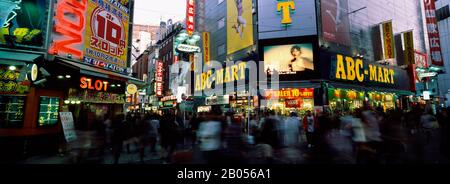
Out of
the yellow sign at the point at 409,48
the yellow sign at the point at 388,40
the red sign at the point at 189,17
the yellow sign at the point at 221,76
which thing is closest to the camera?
the yellow sign at the point at 221,76

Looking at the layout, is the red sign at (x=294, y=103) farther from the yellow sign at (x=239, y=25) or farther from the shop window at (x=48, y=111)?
the shop window at (x=48, y=111)

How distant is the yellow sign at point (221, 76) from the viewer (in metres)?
26.5

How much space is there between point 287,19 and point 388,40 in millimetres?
13379

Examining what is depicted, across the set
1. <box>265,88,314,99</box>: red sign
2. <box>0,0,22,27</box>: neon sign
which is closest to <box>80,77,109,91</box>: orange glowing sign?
<box>0,0,22,27</box>: neon sign

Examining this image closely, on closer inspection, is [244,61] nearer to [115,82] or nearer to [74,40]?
[115,82]

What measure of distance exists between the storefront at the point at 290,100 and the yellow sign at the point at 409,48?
1856 centimetres

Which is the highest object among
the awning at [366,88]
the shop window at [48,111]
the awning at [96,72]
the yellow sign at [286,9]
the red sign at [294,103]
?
the yellow sign at [286,9]

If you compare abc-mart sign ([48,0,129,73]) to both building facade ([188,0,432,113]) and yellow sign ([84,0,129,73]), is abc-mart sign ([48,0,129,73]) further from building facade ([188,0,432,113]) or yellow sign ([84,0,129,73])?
building facade ([188,0,432,113])

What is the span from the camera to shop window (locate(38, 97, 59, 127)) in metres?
10.8

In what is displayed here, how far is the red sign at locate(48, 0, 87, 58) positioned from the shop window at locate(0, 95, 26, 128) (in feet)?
9.17

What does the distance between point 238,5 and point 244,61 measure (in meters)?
6.56

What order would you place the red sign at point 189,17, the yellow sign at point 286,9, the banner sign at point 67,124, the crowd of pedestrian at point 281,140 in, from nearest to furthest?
1. the crowd of pedestrian at point 281,140
2. the banner sign at point 67,124
3. the yellow sign at point 286,9
4. the red sign at point 189,17

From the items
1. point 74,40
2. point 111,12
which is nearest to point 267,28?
point 111,12

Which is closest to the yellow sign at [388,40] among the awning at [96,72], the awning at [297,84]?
the awning at [297,84]
